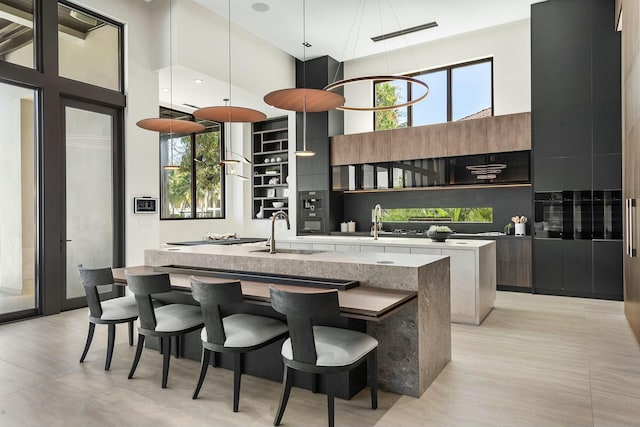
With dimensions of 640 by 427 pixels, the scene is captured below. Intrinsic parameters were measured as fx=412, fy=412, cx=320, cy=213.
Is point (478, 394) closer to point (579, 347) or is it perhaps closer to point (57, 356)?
point (579, 347)

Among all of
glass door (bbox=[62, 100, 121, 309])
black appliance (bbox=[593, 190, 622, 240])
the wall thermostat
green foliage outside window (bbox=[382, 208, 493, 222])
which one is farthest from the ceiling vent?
the wall thermostat

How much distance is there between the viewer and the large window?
23.2 ft

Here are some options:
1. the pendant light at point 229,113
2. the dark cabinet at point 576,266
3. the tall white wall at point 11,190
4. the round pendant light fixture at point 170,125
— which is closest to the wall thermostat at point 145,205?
the tall white wall at point 11,190

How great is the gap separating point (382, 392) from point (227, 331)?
114 cm

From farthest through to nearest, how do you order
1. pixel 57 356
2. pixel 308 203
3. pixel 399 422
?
pixel 308 203
pixel 57 356
pixel 399 422

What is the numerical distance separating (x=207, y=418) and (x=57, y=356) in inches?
76.8

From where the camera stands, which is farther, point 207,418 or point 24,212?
point 24,212

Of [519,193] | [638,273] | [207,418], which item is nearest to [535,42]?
[519,193]

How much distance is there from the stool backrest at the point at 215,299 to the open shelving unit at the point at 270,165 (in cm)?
706

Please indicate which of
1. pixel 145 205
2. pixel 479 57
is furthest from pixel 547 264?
pixel 145 205

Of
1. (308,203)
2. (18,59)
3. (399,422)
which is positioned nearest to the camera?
(399,422)

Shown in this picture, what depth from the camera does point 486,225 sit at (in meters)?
6.97

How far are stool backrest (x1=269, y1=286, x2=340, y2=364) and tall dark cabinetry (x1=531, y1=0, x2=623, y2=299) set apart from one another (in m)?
4.94

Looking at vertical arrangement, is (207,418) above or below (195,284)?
below
